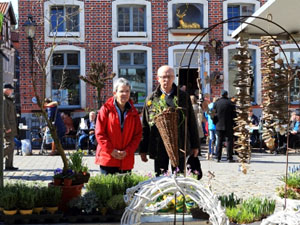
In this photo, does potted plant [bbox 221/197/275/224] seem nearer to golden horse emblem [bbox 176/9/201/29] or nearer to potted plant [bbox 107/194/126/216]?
potted plant [bbox 107/194/126/216]

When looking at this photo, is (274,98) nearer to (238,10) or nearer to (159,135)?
(159,135)

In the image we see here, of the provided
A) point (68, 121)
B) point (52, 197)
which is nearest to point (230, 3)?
point (68, 121)

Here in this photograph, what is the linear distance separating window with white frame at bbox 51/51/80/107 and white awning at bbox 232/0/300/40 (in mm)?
14338

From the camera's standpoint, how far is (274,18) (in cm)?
518

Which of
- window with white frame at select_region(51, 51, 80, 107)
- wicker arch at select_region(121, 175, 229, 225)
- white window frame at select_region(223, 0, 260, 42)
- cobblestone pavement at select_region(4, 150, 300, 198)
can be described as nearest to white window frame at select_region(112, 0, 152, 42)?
window with white frame at select_region(51, 51, 80, 107)

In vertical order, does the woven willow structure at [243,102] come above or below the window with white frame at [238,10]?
below

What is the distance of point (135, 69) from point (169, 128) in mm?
15277

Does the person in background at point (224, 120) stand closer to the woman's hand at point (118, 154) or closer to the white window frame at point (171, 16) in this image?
the woman's hand at point (118, 154)

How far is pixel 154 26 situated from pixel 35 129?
5.87 metres

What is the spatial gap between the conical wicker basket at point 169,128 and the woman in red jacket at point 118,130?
48.8 inches

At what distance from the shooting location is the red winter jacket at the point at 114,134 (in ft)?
18.6

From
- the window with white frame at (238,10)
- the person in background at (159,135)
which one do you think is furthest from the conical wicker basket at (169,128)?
the window with white frame at (238,10)

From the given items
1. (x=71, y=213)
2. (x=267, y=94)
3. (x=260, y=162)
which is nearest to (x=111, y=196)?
(x=71, y=213)

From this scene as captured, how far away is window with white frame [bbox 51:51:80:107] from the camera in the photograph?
19.1 m
